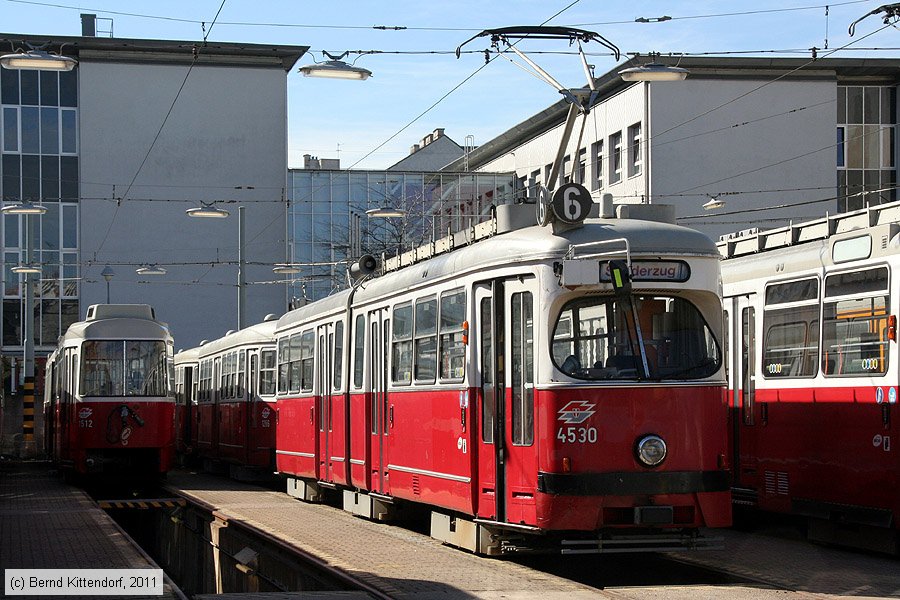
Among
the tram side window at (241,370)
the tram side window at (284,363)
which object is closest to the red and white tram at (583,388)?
the tram side window at (284,363)

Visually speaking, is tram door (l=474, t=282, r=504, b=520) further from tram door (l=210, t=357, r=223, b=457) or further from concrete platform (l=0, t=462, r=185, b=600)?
tram door (l=210, t=357, r=223, b=457)

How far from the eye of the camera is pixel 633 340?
11.9 m

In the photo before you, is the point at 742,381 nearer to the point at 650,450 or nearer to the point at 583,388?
the point at 650,450

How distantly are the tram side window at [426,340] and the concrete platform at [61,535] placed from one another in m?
3.41

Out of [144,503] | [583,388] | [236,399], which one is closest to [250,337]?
[236,399]

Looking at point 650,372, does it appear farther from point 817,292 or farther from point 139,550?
point 139,550

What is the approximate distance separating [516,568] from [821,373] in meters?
3.79

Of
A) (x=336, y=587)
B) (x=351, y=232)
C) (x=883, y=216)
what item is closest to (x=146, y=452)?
(x=336, y=587)

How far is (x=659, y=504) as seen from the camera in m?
11.7

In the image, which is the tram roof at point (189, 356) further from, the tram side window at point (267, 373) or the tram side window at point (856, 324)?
the tram side window at point (856, 324)

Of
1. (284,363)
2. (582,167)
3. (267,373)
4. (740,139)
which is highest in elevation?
(740,139)

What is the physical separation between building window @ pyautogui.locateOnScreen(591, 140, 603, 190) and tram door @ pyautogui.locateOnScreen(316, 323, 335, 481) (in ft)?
87.0

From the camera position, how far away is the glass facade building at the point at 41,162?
5409 centimetres

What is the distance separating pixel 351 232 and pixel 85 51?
12.9 meters
